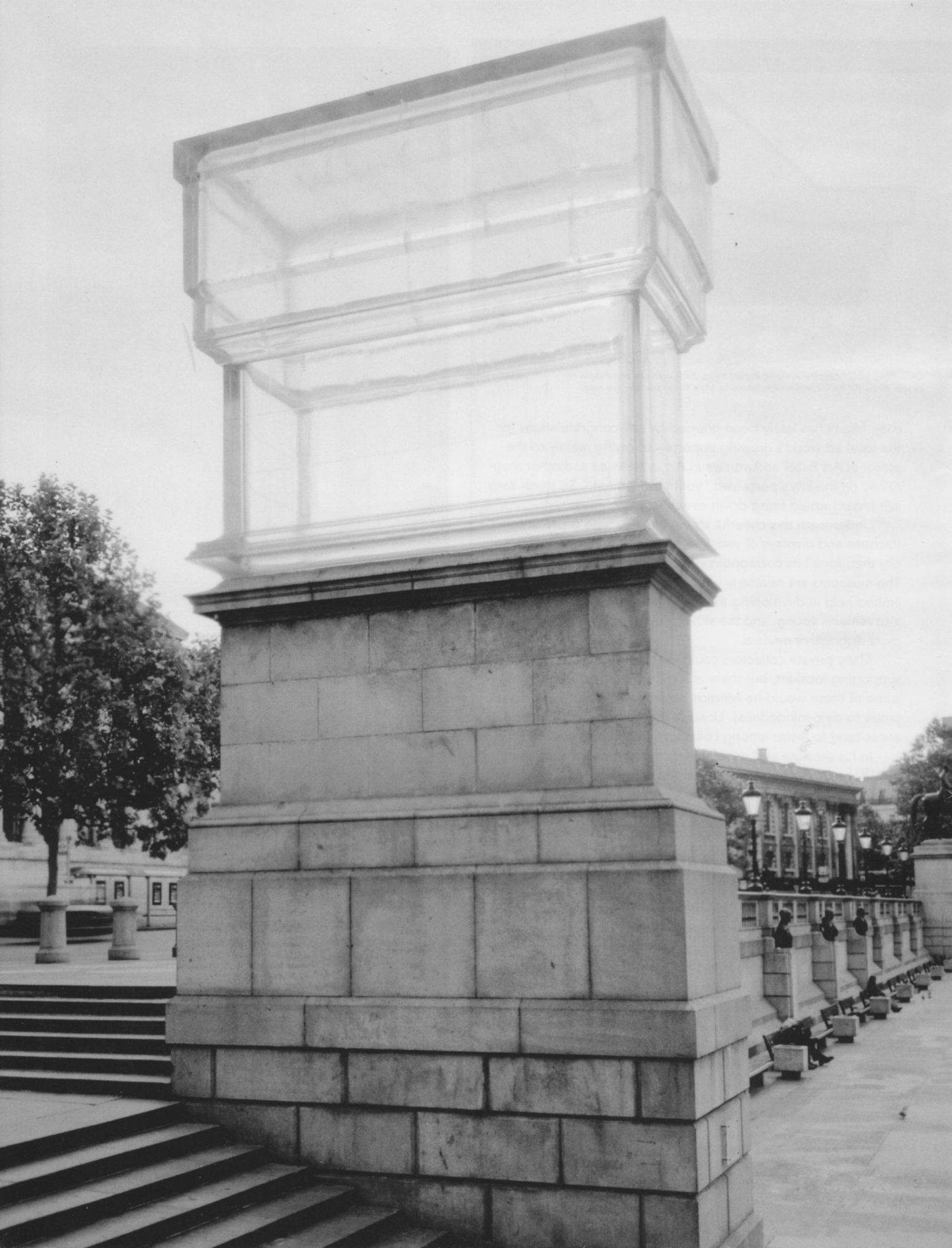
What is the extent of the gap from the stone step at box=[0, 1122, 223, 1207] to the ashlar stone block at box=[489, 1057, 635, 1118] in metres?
2.19

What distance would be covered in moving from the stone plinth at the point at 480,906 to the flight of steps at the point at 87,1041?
82 cm

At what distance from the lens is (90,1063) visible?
441 inches

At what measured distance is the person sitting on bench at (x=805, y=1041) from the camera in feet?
72.8

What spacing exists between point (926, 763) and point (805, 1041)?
269ft

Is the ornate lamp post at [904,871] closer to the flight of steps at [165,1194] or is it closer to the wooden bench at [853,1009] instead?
the wooden bench at [853,1009]

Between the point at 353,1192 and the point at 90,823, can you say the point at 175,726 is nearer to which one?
the point at 90,823

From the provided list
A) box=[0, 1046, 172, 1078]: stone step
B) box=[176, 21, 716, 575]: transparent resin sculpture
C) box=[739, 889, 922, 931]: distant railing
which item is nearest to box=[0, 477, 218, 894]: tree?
box=[739, 889, 922, 931]: distant railing

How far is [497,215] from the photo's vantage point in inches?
432

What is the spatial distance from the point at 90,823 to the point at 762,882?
19.8 meters

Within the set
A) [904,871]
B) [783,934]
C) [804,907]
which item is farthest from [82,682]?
[904,871]

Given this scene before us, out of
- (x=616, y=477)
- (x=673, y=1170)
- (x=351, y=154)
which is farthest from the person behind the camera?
(x=351, y=154)

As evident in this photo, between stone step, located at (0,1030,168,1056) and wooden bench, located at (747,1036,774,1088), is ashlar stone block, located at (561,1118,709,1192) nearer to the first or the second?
stone step, located at (0,1030,168,1056)

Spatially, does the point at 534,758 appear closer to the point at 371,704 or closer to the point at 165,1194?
the point at 371,704

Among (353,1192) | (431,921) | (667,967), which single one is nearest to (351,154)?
(431,921)
